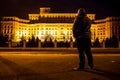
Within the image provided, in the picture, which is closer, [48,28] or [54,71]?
[54,71]

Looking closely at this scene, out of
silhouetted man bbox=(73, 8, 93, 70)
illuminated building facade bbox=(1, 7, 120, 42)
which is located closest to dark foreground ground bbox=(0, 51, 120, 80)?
silhouetted man bbox=(73, 8, 93, 70)

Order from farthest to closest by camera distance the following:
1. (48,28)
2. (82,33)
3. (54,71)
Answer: (48,28), (82,33), (54,71)

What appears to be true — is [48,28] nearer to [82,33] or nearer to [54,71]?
[82,33]

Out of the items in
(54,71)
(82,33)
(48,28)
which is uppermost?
(48,28)

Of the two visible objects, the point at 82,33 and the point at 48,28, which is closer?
the point at 82,33

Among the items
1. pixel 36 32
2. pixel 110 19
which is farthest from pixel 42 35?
pixel 110 19

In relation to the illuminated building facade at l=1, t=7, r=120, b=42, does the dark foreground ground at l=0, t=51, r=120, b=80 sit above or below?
below

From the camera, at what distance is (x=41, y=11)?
112 m

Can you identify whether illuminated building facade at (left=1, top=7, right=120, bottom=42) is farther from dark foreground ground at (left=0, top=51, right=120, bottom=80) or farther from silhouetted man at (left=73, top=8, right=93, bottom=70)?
silhouetted man at (left=73, top=8, right=93, bottom=70)

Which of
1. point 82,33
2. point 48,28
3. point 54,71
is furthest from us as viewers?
point 48,28

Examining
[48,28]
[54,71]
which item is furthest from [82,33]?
[48,28]

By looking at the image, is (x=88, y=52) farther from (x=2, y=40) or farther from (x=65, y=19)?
(x=65, y=19)

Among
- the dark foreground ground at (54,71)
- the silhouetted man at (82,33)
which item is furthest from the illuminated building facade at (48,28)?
the silhouetted man at (82,33)

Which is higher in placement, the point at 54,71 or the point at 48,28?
the point at 48,28
